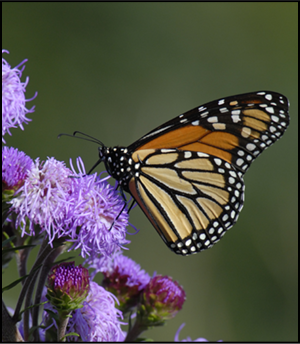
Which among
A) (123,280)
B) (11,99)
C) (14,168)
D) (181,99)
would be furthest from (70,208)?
(181,99)

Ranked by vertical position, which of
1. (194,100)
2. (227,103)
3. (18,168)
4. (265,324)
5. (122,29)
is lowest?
(265,324)

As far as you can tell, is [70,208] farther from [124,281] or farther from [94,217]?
[124,281]

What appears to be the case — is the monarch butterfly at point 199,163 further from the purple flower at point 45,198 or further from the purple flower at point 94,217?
the purple flower at point 45,198

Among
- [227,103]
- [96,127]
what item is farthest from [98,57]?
[227,103]

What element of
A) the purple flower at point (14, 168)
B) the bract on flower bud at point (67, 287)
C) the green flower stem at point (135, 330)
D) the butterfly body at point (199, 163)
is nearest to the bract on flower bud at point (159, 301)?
the green flower stem at point (135, 330)

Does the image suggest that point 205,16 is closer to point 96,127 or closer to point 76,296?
point 96,127
